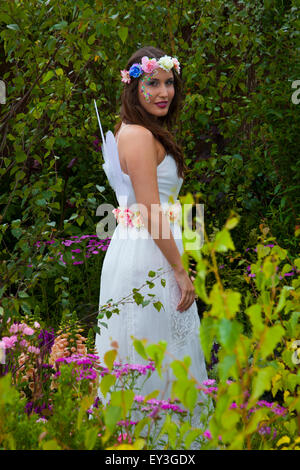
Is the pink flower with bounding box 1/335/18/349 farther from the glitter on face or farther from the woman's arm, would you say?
the glitter on face

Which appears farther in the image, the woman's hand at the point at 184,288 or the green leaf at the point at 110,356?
the woman's hand at the point at 184,288

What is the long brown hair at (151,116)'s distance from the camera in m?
2.74

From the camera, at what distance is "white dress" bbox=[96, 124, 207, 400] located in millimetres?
2674

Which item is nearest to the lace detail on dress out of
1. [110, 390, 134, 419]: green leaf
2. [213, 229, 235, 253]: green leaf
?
[110, 390, 134, 419]: green leaf

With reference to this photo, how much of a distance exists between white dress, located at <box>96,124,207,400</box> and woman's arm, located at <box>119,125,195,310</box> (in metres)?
0.05

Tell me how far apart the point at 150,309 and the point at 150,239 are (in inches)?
11.6

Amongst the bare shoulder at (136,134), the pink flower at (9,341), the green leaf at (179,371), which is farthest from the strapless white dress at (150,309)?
the green leaf at (179,371)

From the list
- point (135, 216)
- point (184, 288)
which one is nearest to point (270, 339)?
point (184, 288)

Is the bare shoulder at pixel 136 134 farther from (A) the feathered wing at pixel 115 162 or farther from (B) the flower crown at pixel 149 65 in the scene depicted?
(B) the flower crown at pixel 149 65

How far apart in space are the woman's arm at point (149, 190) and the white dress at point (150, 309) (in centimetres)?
5

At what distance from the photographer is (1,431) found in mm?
1627

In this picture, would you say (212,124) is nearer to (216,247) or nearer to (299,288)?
(299,288)

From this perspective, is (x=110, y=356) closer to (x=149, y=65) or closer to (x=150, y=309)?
(x=150, y=309)
